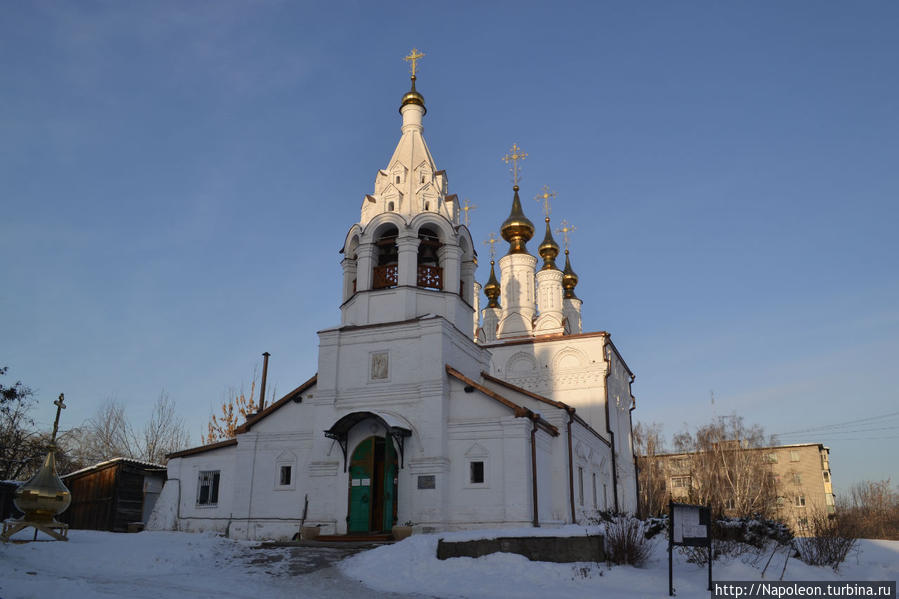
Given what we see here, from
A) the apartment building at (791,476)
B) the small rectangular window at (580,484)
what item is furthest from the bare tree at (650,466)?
the small rectangular window at (580,484)

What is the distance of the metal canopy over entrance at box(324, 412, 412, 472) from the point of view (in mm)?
16359

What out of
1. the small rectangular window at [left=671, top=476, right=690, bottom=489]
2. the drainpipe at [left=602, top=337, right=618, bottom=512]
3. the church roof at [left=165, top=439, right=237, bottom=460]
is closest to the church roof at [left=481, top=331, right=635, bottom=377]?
the drainpipe at [left=602, top=337, right=618, bottom=512]

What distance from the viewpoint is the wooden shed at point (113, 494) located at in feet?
68.0

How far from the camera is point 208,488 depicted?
19.2m

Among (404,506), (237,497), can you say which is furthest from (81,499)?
(404,506)

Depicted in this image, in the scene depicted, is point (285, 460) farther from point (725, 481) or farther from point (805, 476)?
point (805, 476)

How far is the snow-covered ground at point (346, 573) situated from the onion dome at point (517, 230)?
21.3m

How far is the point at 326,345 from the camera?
18406mm

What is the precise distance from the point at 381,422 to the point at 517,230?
18.7 m

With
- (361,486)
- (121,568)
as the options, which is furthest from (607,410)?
(121,568)

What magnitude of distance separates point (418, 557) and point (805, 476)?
1825 inches

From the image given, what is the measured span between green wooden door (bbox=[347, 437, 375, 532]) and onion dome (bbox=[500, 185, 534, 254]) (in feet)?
59.6

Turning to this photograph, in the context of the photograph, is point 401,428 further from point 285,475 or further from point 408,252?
point 408,252

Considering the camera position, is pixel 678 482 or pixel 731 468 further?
pixel 678 482
